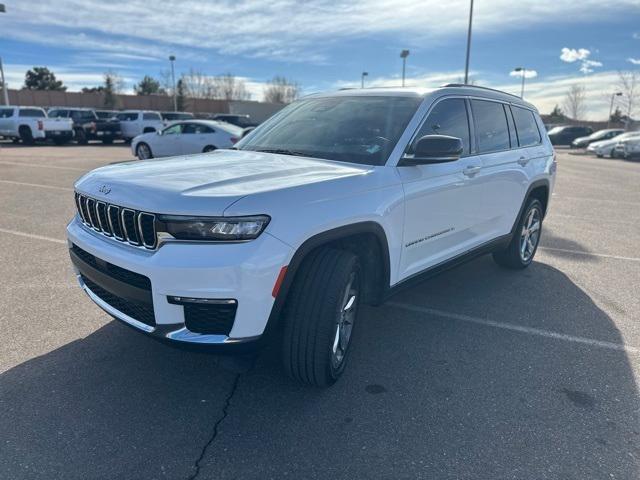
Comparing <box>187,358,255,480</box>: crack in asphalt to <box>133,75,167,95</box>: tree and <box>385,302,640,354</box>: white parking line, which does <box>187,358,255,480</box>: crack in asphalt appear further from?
<box>133,75,167,95</box>: tree

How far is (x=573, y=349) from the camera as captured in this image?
3.72 meters

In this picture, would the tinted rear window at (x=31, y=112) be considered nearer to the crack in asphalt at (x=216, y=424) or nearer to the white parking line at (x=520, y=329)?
the white parking line at (x=520, y=329)

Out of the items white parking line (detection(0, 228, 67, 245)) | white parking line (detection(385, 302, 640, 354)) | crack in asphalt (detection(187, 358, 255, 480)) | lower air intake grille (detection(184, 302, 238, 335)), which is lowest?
white parking line (detection(385, 302, 640, 354))

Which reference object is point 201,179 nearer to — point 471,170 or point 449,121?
point 449,121

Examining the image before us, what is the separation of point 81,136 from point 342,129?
26.2 m

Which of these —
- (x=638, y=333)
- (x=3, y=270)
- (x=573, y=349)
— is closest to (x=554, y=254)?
(x=638, y=333)

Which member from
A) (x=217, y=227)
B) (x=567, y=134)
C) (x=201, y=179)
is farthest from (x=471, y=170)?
(x=567, y=134)

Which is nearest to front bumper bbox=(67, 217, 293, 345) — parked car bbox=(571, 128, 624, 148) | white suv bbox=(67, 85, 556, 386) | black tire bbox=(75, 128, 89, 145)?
white suv bbox=(67, 85, 556, 386)

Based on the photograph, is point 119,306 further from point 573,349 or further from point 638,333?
point 638,333

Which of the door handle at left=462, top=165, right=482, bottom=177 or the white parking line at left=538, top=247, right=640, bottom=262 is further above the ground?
the door handle at left=462, top=165, right=482, bottom=177

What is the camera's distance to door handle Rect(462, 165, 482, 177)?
4.06 m

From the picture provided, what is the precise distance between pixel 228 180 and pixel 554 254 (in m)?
5.02

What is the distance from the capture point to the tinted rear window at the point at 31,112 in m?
23.6

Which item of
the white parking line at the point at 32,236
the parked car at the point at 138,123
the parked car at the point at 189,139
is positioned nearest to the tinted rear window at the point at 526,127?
the white parking line at the point at 32,236
